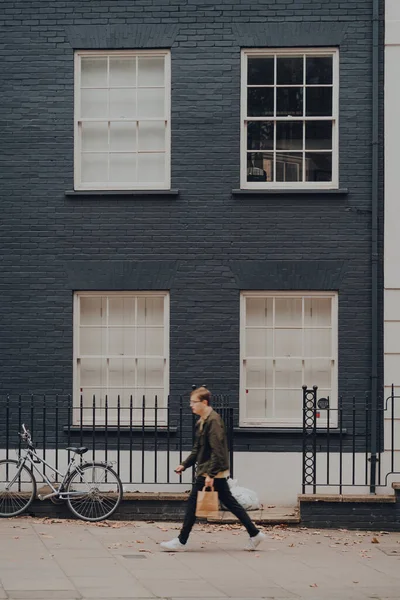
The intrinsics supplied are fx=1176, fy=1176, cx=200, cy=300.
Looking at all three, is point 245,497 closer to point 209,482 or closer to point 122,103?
point 209,482

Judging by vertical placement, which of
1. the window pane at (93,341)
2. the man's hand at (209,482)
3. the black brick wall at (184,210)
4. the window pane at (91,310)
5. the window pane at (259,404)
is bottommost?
the man's hand at (209,482)

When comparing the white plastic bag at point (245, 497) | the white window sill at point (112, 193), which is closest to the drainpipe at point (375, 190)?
the white plastic bag at point (245, 497)

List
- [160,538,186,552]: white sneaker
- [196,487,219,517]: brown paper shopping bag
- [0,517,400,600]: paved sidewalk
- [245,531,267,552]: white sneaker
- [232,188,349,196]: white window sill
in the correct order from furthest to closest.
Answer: [232,188,349,196]: white window sill
[245,531,267,552]: white sneaker
[160,538,186,552]: white sneaker
[196,487,219,517]: brown paper shopping bag
[0,517,400,600]: paved sidewalk

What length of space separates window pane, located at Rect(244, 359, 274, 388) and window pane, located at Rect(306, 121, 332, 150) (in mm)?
3302

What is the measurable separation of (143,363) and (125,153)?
3.17 m

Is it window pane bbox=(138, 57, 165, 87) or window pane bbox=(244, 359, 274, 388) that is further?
window pane bbox=(138, 57, 165, 87)

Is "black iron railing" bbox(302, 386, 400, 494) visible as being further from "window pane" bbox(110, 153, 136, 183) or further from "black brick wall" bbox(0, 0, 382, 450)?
"window pane" bbox(110, 153, 136, 183)

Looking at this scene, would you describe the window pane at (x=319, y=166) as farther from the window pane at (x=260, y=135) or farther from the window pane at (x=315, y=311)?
the window pane at (x=315, y=311)

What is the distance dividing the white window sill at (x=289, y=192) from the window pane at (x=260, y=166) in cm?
30

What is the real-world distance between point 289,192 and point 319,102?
1.46m

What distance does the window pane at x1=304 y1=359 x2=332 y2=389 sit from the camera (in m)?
17.5

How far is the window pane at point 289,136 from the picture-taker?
57.9 ft

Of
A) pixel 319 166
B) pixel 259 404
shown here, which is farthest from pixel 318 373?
pixel 319 166

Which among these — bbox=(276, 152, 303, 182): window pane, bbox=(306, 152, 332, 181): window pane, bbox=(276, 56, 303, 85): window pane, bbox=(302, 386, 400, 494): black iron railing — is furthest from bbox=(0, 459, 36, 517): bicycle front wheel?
bbox=(276, 56, 303, 85): window pane
